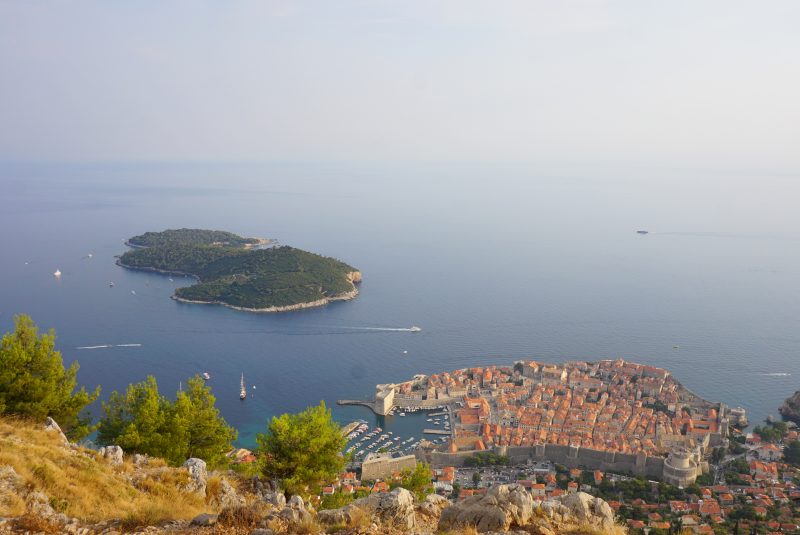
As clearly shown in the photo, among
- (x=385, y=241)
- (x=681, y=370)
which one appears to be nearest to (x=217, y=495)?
(x=681, y=370)

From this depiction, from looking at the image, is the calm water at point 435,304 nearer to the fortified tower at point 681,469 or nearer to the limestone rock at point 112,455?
the fortified tower at point 681,469

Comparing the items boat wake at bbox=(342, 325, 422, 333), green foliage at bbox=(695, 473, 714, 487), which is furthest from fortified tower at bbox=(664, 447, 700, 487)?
boat wake at bbox=(342, 325, 422, 333)

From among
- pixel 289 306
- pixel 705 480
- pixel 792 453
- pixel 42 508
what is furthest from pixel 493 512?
pixel 289 306

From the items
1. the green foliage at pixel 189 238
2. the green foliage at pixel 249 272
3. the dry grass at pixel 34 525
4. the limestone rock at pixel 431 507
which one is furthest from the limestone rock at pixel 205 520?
the green foliage at pixel 189 238

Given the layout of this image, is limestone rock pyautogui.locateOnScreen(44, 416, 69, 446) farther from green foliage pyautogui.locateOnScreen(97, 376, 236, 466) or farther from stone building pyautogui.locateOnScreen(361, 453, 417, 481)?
stone building pyautogui.locateOnScreen(361, 453, 417, 481)

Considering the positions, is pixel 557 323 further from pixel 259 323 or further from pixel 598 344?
pixel 259 323

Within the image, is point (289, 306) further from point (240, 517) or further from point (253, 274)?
point (240, 517)
